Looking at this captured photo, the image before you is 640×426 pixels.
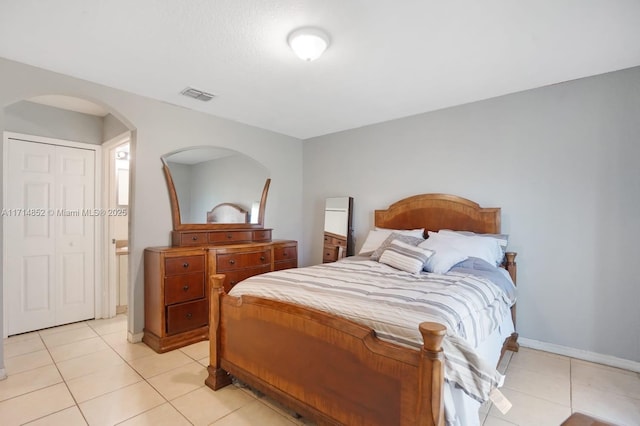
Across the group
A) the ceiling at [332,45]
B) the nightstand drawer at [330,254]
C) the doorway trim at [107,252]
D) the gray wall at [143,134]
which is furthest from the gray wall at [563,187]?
the doorway trim at [107,252]

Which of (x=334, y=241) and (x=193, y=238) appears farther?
(x=334, y=241)

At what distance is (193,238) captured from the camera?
3.34 metres

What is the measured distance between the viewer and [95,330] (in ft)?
10.9

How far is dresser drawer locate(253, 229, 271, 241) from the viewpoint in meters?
4.02

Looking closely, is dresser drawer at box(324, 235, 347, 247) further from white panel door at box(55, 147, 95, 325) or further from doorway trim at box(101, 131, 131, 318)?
white panel door at box(55, 147, 95, 325)

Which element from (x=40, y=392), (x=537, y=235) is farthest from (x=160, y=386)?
(x=537, y=235)

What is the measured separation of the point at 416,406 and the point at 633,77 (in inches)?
123

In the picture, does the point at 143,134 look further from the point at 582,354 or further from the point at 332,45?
the point at 582,354

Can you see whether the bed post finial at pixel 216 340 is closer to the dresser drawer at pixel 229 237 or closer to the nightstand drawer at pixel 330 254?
the dresser drawer at pixel 229 237

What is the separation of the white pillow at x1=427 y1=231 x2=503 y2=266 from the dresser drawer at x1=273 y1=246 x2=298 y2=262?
78.7 inches

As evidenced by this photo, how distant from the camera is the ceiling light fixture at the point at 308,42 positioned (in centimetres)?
198

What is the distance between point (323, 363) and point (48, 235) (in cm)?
355

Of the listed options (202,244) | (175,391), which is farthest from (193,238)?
(175,391)

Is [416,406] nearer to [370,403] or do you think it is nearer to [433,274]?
[370,403]
